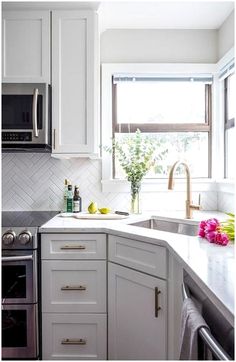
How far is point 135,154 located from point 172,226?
637mm

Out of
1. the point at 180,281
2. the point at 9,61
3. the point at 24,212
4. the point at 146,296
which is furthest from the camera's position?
the point at 24,212

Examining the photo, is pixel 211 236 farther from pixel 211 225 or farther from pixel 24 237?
pixel 24 237

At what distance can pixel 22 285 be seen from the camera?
2.03m

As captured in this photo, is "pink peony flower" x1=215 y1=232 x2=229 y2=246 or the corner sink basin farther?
the corner sink basin

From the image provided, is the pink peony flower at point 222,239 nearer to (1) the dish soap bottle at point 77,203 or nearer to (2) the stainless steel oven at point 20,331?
(2) the stainless steel oven at point 20,331

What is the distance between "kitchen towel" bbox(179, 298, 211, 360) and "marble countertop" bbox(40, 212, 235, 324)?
85 millimetres

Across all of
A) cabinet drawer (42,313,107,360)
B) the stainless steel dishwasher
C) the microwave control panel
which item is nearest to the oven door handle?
cabinet drawer (42,313,107,360)

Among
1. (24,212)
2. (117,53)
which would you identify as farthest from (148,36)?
(24,212)

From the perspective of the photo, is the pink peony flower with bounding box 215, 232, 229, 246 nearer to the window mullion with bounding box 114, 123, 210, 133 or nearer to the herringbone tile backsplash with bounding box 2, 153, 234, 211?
the herringbone tile backsplash with bounding box 2, 153, 234, 211

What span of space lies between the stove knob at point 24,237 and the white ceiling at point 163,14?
1605 millimetres

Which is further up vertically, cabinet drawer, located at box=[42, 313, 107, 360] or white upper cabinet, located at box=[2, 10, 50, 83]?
white upper cabinet, located at box=[2, 10, 50, 83]

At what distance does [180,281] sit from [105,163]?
1.44 m

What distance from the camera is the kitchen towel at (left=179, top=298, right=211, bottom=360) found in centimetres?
97

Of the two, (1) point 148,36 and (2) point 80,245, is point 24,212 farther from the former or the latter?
(1) point 148,36
